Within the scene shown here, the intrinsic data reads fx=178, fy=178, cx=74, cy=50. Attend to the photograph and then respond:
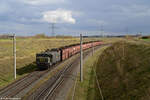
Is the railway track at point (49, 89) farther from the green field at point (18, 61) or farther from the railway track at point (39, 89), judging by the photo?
the green field at point (18, 61)

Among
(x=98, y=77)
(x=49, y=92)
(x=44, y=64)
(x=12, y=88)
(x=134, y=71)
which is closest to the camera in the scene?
(x=49, y=92)

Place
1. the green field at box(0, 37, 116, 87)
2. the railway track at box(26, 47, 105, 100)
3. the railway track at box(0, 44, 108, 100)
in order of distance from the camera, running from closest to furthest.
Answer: the railway track at box(26, 47, 105, 100) < the railway track at box(0, 44, 108, 100) < the green field at box(0, 37, 116, 87)

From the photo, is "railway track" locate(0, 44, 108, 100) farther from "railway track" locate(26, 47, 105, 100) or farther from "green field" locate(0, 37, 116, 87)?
"green field" locate(0, 37, 116, 87)

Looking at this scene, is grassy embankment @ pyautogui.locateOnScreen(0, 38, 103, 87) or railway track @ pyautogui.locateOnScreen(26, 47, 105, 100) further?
grassy embankment @ pyautogui.locateOnScreen(0, 38, 103, 87)

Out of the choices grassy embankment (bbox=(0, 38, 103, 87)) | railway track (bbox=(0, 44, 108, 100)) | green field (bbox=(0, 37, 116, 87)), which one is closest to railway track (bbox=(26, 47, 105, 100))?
railway track (bbox=(0, 44, 108, 100))

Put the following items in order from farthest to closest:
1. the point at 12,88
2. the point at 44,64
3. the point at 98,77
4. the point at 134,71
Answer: the point at 44,64, the point at 98,77, the point at 134,71, the point at 12,88

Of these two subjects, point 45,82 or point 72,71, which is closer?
point 45,82

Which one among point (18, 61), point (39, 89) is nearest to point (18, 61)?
point (18, 61)

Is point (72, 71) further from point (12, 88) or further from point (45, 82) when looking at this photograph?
point (12, 88)

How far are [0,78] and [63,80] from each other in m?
14.0

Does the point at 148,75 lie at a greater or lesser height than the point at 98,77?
greater

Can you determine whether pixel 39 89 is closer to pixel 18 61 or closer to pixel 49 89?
pixel 49 89

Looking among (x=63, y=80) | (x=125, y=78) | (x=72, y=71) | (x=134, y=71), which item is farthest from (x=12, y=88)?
(x=134, y=71)

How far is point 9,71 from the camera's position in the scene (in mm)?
43969
